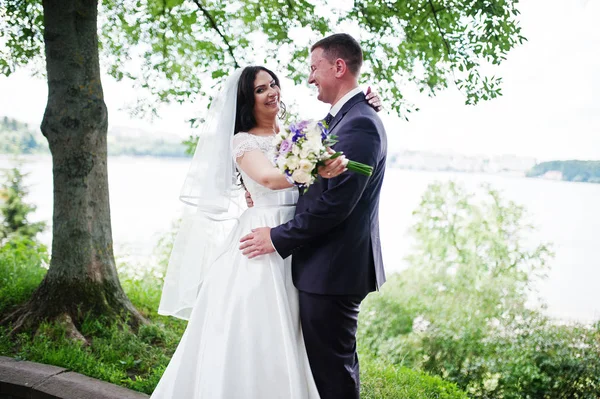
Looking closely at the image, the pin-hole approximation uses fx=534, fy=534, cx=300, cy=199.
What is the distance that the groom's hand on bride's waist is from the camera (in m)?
2.53

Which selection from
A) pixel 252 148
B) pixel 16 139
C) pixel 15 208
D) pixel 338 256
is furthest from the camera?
pixel 16 139

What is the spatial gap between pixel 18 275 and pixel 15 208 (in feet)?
13.1

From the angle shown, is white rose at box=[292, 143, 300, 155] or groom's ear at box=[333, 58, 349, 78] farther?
groom's ear at box=[333, 58, 349, 78]

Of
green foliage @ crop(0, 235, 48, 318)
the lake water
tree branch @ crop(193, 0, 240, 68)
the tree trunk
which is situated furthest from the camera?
the lake water

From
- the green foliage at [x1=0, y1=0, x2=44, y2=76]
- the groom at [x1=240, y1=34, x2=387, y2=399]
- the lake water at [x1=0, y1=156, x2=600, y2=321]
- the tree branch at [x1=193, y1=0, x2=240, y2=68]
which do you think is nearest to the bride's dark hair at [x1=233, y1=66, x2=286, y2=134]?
the groom at [x1=240, y1=34, x2=387, y2=399]

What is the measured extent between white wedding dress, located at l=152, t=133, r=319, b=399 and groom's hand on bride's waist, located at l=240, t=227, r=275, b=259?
6 cm

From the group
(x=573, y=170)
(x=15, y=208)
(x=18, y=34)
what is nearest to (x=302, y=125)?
(x=18, y=34)

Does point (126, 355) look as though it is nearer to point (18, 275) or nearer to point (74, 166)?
point (74, 166)

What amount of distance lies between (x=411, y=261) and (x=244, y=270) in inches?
214

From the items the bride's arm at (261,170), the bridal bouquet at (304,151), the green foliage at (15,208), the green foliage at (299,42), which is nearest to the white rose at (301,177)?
the bridal bouquet at (304,151)

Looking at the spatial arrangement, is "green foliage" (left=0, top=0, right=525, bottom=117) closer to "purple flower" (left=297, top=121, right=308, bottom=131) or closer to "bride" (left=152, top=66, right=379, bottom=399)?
"bride" (left=152, top=66, right=379, bottom=399)

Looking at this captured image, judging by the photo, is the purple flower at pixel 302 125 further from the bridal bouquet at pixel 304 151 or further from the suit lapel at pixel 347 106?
the suit lapel at pixel 347 106

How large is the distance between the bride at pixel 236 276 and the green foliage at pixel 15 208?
22.1 feet

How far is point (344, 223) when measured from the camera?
248 centimetres
